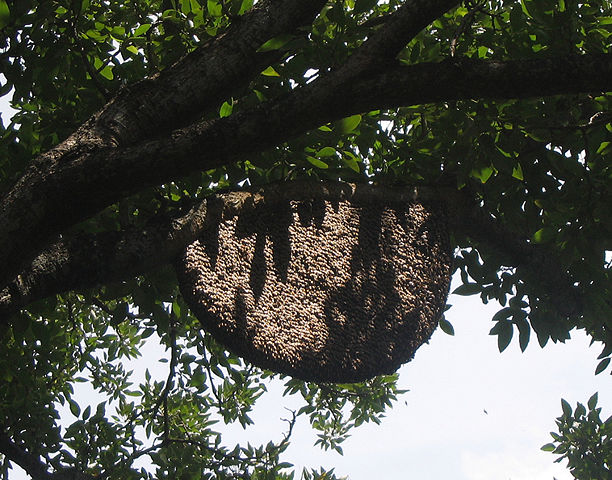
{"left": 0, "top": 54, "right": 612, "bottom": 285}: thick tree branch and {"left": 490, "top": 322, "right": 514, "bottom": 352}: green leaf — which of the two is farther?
{"left": 490, "top": 322, "right": 514, "bottom": 352}: green leaf

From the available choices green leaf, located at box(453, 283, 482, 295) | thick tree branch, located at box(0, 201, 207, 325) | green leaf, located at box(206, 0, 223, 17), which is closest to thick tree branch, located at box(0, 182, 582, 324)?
thick tree branch, located at box(0, 201, 207, 325)

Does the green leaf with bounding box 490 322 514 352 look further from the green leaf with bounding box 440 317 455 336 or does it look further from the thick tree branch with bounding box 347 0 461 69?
the thick tree branch with bounding box 347 0 461 69

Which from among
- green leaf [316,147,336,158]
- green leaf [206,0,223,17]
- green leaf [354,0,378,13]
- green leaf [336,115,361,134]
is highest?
green leaf [354,0,378,13]

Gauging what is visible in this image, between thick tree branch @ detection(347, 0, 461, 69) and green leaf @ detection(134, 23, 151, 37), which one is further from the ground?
green leaf @ detection(134, 23, 151, 37)

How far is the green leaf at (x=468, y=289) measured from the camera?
543 cm

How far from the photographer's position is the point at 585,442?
7086mm

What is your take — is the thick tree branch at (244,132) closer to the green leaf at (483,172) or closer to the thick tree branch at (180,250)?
the thick tree branch at (180,250)

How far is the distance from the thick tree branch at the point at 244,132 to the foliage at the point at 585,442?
4908 millimetres

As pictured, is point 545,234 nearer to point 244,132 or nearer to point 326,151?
point 326,151

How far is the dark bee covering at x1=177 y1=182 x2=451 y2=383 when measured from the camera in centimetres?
383

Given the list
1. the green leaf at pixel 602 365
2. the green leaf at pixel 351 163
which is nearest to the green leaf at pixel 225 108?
the green leaf at pixel 351 163

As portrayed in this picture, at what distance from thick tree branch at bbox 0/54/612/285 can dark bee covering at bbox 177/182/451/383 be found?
812mm

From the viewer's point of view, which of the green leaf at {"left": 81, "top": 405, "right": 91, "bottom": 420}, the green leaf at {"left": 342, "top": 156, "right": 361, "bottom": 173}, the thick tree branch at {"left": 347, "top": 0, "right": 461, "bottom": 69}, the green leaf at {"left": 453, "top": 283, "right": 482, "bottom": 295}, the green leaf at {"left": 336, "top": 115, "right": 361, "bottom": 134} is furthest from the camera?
the green leaf at {"left": 81, "top": 405, "right": 91, "bottom": 420}

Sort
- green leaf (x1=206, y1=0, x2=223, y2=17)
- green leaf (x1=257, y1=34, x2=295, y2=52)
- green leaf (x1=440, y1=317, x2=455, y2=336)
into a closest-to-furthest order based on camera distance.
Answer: green leaf (x1=257, y1=34, x2=295, y2=52)
green leaf (x1=206, y1=0, x2=223, y2=17)
green leaf (x1=440, y1=317, x2=455, y2=336)
